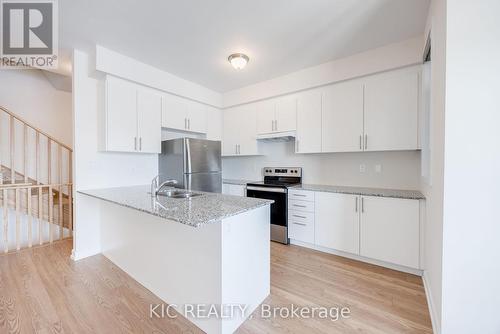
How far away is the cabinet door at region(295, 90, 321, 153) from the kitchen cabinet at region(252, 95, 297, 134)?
0.10 meters

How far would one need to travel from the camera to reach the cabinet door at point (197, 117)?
3.52 meters

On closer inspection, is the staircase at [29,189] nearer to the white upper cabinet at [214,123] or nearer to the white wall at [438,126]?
the white upper cabinet at [214,123]

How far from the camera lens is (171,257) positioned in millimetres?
1748

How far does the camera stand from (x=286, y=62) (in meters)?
2.86

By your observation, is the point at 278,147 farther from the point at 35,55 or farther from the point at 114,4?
the point at 35,55

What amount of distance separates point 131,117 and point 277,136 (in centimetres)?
209

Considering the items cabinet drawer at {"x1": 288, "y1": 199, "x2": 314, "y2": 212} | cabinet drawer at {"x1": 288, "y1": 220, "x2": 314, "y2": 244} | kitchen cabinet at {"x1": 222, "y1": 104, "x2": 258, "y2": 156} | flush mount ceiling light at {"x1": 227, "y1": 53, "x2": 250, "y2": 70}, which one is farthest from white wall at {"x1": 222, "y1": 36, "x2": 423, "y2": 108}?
cabinet drawer at {"x1": 288, "y1": 220, "x2": 314, "y2": 244}

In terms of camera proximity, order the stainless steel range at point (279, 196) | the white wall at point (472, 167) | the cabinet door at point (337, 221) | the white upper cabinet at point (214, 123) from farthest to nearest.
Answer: the white upper cabinet at point (214, 123), the stainless steel range at point (279, 196), the cabinet door at point (337, 221), the white wall at point (472, 167)

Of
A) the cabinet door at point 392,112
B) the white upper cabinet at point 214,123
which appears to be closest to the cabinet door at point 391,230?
the cabinet door at point 392,112

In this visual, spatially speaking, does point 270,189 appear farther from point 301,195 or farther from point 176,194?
point 176,194

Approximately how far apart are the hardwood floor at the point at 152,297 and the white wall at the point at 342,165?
109 centimetres

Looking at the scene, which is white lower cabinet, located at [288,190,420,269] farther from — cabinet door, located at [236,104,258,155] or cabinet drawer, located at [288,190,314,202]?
cabinet door, located at [236,104,258,155]

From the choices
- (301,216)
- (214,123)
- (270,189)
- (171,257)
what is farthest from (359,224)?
(214,123)

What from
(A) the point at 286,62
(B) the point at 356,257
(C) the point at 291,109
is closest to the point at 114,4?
(A) the point at 286,62
